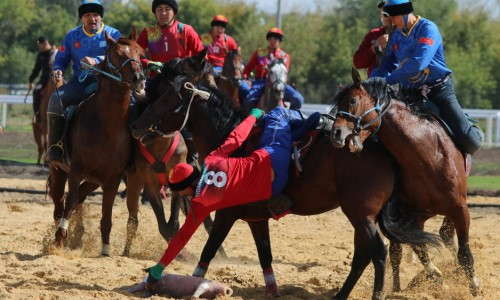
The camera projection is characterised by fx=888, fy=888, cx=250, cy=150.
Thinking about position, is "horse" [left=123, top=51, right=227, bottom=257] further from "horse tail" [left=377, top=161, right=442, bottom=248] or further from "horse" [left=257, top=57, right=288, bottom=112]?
"horse" [left=257, top=57, right=288, bottom=112]

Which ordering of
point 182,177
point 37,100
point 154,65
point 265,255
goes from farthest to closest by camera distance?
point 37,100 < point 154,65 < point 265,255 < point 182,177

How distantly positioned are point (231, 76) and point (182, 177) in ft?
30.8

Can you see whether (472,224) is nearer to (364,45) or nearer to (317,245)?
(317,245)

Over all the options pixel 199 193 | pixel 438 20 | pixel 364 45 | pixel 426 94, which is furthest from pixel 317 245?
pixel 438 20

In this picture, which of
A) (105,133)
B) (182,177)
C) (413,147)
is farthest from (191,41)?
(413,147)

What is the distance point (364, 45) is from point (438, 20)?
34892mm

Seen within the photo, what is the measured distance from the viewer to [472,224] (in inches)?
473

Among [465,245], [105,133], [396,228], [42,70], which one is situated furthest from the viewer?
[42,70]

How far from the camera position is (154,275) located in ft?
22.0

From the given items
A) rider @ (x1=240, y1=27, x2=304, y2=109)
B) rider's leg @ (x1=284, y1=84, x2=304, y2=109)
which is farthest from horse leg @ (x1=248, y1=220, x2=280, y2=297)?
rider's leg @ (x1=284, y1=84, x2=304, y2=109)

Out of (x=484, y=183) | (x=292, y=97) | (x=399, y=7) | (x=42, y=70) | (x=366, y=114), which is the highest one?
(x=399, y=7)

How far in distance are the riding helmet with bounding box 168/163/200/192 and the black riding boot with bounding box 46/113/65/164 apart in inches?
104

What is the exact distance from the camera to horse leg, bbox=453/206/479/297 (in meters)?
7.12

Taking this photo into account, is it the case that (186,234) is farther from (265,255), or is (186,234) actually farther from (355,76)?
(355,76)
